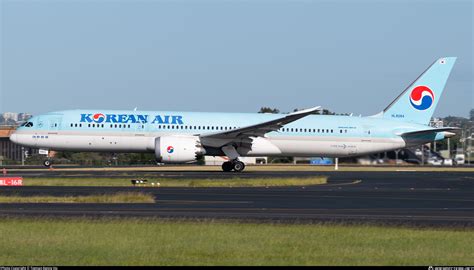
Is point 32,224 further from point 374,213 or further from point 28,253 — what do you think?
point 374,213

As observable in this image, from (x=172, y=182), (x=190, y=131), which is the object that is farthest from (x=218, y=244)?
(x=190, y=131)

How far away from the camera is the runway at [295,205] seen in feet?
70.1

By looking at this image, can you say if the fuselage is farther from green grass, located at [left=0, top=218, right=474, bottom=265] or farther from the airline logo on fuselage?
green grass, located at [left=0, top=218, right=474, bottom=265]

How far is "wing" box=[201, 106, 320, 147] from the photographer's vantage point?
4606 cm

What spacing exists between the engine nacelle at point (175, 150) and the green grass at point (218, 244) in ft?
84.0

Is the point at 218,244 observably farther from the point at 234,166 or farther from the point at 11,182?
the point at 234,166

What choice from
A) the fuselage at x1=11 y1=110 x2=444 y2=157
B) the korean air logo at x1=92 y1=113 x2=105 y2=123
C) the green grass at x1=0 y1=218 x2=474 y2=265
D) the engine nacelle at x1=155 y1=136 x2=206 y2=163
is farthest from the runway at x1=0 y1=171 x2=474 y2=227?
the korean air logo at x1=92 y1=113 x2=105 y2=123

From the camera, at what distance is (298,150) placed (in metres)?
50.0

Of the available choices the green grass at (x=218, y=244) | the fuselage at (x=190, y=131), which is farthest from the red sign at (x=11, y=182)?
the green grass at (x=218, y=244)

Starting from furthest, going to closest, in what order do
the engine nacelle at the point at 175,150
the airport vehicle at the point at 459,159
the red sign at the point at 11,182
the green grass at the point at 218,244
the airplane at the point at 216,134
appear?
the airport vehicle at the point at 459,159
the airplane at the point at 216,134
the engine nacelle at the point at 175,150
the red sign at the point at 11,182
the green grass at the point at 218,244

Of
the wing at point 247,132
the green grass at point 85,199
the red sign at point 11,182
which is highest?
the wing at point 247,132

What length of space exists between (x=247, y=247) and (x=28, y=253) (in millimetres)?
4056

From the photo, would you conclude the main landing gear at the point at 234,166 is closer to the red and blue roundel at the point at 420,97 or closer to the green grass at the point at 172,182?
the green grass at the point at 172,182

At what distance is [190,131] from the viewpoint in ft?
158
